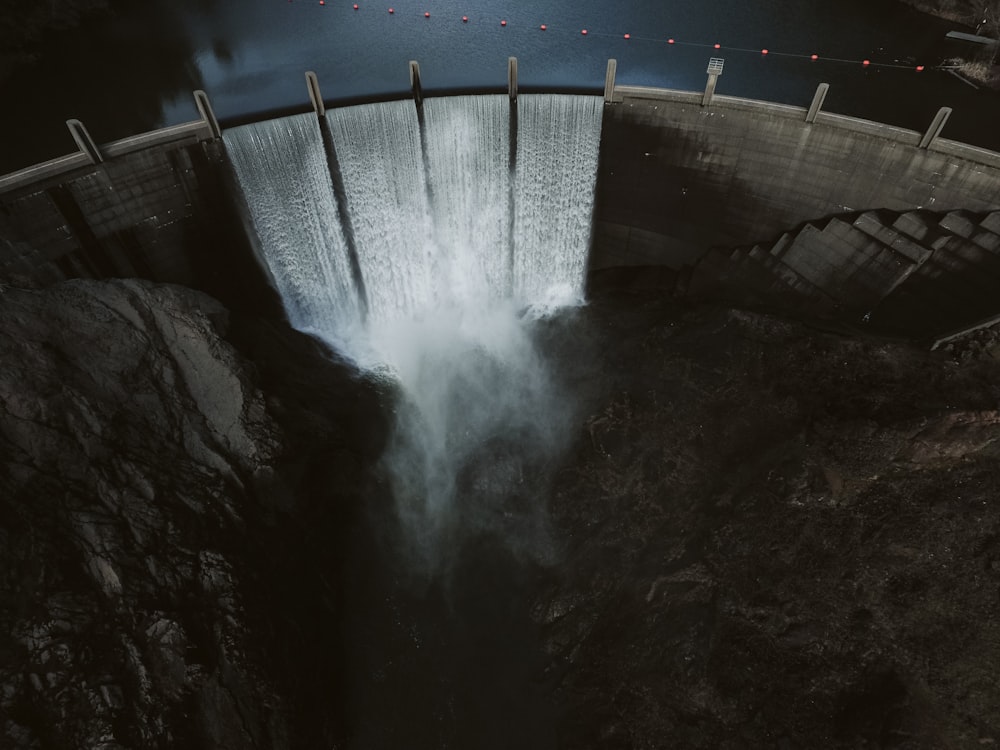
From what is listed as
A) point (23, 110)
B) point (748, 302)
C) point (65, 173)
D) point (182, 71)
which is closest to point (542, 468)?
point (748, 302)

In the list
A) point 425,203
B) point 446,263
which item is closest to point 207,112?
point 425,203

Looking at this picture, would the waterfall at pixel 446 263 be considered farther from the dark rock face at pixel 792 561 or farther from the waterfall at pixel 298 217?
the dark rock face at pixel 792 561

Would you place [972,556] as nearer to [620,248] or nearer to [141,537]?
[620,248]

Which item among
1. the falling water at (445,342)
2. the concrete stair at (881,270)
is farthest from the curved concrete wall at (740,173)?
the falling water at (445,342)

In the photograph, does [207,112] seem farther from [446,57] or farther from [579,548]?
[579,548]

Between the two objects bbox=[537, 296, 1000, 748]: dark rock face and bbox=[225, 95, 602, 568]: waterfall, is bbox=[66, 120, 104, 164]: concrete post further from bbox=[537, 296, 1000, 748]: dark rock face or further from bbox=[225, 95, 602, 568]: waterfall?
bbox=[537, 296, 1000, 748]: dark rock face

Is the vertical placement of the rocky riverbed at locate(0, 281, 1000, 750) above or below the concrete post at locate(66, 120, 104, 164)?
below

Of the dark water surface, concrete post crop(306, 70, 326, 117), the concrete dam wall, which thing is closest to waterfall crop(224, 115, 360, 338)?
concrete post crop(306, 70, 326, 117)
